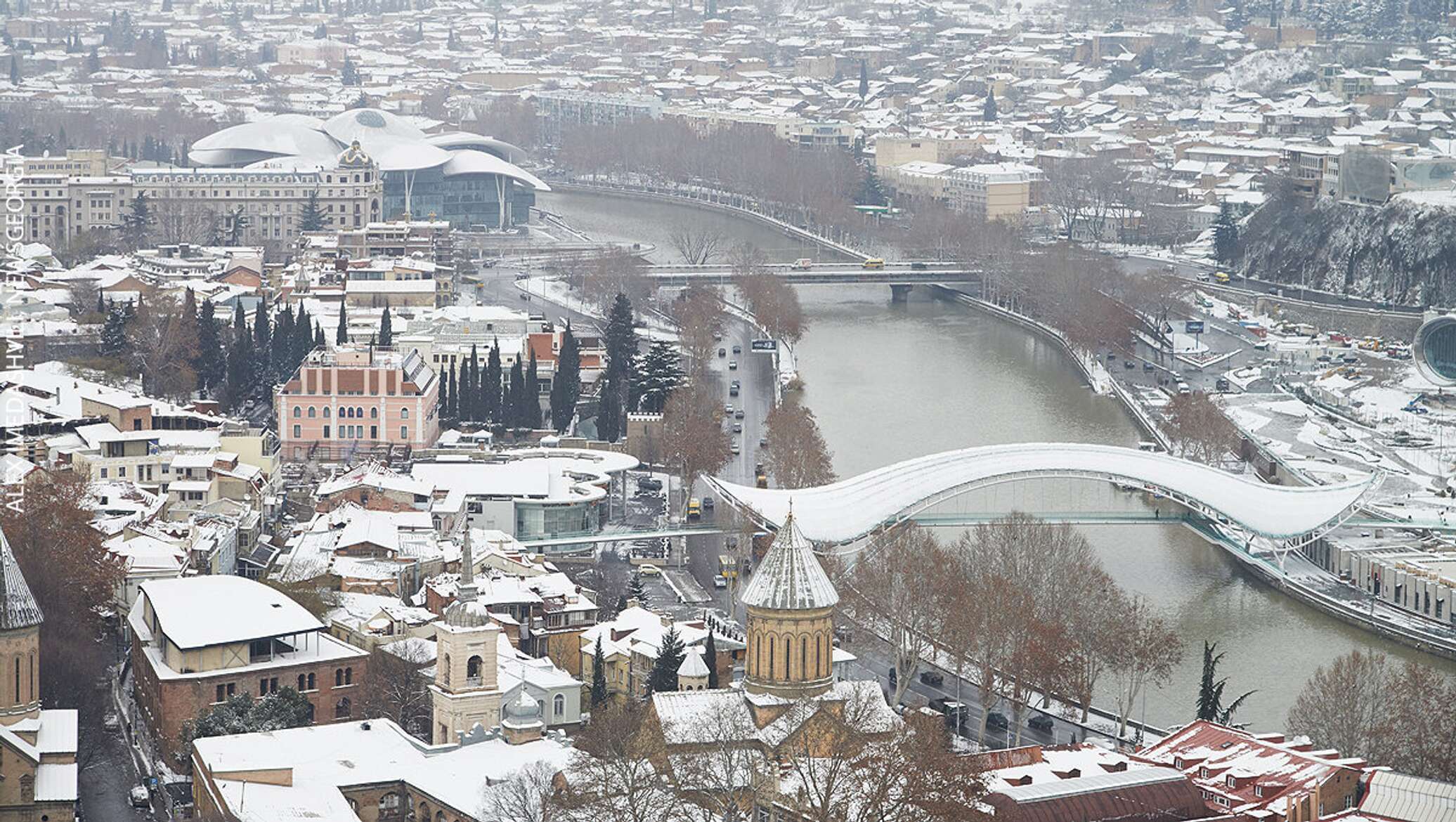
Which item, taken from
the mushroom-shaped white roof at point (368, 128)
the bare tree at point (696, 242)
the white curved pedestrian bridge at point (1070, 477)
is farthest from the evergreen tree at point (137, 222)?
the white curved pedestrian bridge at point (1070, 477)

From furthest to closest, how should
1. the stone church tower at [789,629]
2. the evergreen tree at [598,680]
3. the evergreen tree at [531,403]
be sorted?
the evergreen tree at [531,403] < the evergreen tree at [598,680] < the stone church tower at [789,629]

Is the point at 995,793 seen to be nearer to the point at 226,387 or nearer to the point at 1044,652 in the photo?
the point at 1044,652

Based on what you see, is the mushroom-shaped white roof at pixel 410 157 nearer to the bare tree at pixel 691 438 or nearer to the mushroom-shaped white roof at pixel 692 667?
the bare tree at pixel 691 438

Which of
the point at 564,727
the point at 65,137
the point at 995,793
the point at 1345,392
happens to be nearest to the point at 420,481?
the point at 564,727

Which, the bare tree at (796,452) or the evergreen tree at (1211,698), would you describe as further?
the bare tree at (796,452)

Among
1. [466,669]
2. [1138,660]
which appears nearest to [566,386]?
[1138,660]

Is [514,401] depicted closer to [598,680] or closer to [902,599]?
[902,599]

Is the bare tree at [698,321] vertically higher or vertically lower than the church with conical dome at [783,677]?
lower

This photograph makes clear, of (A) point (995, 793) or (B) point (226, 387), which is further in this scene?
(B) point (226, 387)
